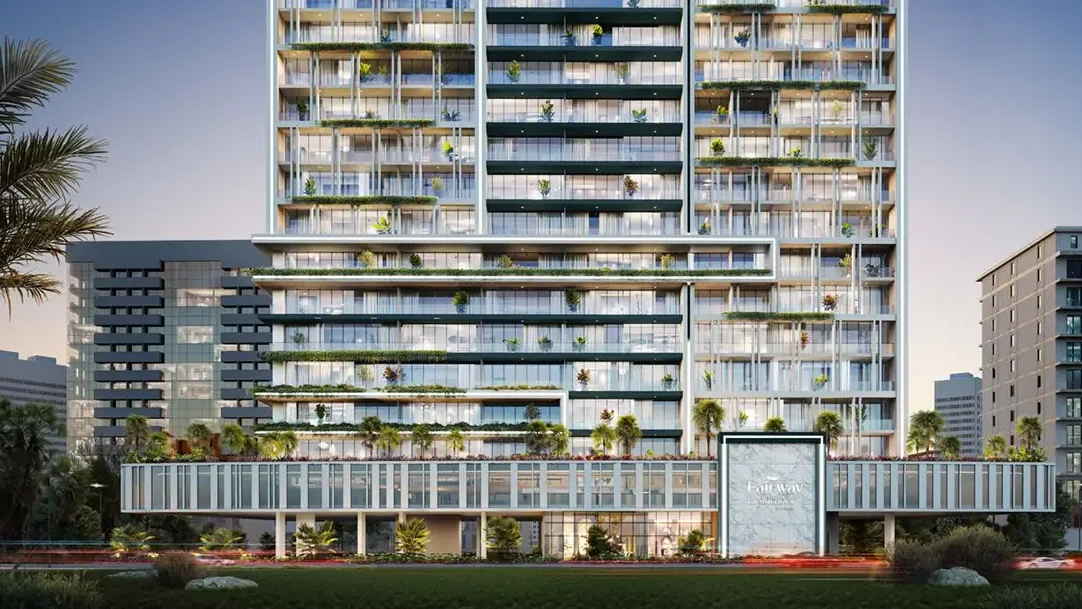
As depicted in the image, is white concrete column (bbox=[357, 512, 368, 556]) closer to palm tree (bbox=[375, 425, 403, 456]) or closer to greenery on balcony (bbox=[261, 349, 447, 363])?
palm tree (bbox=[375, 425, 403, 456])

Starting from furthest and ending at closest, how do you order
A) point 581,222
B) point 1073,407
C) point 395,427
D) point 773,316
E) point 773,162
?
1. point 1073,407
2. point 581,222
3. point 773,162
4. point 773,316
5. point 395,427

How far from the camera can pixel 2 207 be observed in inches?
759

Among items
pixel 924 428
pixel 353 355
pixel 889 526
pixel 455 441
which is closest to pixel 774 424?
pixel 889 526

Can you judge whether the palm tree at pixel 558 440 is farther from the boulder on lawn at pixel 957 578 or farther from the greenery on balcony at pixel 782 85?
the boulder on lawn at pixel 957 578

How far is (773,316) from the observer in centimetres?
9856

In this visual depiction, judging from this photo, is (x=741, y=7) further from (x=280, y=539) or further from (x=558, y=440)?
(x=280, y=539)

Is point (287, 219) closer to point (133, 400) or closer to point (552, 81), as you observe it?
point (552, 81)

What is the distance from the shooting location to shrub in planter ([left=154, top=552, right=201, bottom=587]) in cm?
4219

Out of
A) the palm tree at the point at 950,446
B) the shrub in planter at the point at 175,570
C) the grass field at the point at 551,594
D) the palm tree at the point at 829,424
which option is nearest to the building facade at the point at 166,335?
the palm tree at the point at 829,424

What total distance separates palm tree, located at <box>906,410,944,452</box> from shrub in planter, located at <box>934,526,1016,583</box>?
52.5m

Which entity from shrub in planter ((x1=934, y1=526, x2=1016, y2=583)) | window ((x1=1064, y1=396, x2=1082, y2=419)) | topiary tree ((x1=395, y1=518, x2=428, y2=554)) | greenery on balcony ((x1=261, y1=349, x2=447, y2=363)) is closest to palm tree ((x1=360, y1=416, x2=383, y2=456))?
greenery on balcony ((x1=261, y1=349, x2=447, y2=363))

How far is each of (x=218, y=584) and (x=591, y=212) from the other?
211ft

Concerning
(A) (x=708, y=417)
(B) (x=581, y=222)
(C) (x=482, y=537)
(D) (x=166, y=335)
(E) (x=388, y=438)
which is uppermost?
(B) (x=581, y=222)

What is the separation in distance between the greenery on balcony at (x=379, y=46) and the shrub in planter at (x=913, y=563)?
6690 centimetres
